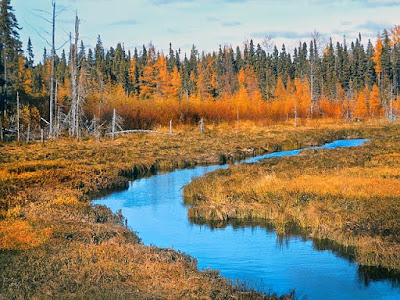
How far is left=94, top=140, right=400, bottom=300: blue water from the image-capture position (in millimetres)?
10133

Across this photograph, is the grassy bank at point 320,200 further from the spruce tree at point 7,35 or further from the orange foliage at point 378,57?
the orange foliage at point 378,57

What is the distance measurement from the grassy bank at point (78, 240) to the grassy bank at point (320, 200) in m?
3.72

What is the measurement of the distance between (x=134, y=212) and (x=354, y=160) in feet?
36.9

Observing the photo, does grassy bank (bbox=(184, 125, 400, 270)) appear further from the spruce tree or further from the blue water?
the spruce tree

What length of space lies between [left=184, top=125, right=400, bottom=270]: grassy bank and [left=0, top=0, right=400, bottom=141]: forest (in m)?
20.5

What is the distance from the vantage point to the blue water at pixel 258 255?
10.1 meters

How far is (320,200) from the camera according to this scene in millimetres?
15344

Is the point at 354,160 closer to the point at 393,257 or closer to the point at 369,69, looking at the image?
the point at 393,257

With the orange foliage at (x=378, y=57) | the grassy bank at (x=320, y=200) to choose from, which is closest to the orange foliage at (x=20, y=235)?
the grassy bank at (x=320, y=200)

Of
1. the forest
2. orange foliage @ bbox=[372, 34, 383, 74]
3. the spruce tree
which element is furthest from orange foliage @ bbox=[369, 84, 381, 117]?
the spruce tree

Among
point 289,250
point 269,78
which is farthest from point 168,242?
point 269,78

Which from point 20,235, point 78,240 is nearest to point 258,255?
point 78,240

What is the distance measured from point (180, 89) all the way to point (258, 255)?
7821cm

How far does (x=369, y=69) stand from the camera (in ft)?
334
